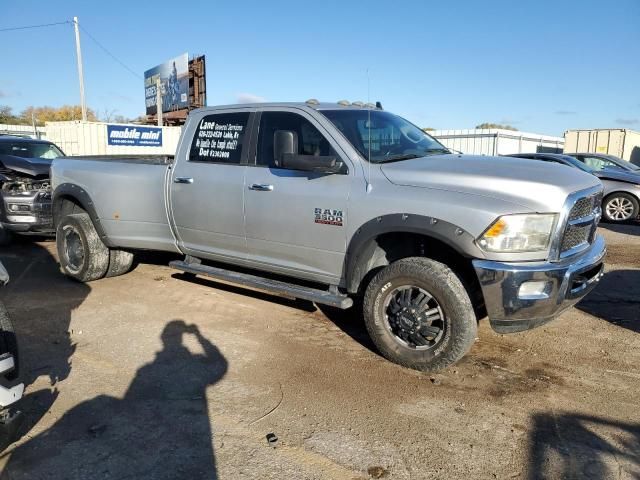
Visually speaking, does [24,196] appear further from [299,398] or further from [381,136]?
[299,398]

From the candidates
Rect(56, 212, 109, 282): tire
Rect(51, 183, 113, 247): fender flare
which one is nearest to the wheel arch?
Rect(51, 183, 113, 247): fender flare

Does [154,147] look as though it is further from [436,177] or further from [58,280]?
[436,177]

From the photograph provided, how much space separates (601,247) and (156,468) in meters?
3.67

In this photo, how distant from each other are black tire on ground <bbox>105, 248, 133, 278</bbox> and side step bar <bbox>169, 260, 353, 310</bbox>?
1339 mm

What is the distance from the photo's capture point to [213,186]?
504cm

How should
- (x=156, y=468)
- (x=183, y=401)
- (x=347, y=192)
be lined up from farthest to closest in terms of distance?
(x=347, y=192) < (x=183, y=401) < (x=156, y=468)

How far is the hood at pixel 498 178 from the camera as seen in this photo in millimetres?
3479

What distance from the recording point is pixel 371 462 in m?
2.85

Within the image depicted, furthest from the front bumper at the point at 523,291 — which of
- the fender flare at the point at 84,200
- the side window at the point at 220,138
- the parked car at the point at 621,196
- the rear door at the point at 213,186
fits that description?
the parked car at the point at 621,196

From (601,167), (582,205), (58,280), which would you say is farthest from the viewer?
(601,167)

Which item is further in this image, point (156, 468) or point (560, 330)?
point (560, 330)

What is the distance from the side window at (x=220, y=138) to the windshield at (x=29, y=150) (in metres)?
5.79

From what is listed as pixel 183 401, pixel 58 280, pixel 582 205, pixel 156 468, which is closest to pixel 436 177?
pixel 582 205

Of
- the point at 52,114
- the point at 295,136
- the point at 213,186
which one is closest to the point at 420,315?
the point at 295,136
